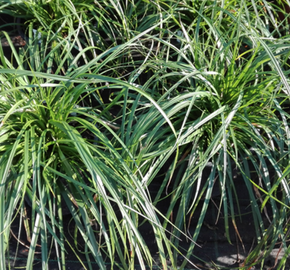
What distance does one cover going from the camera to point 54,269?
120cm

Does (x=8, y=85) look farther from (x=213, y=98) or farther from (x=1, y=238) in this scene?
(x=213, y=98)

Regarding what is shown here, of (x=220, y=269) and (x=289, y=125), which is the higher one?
(x=289, y=125)

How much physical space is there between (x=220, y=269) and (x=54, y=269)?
0.53 metres

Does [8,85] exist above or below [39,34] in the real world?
below

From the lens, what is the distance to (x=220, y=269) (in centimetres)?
118

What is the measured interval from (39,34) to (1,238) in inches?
Answer: 29.5

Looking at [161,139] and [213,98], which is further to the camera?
[161,139]

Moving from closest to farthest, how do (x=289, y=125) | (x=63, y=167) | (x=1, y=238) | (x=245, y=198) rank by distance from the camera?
(x=1, y=238)
(x=63, y=167)
(x=289, y=125)
(x=245, y=198)

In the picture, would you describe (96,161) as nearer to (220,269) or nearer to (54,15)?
(220,269)

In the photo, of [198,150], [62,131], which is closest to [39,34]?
[62,131]

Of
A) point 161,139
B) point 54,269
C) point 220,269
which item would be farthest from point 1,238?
point 220,269

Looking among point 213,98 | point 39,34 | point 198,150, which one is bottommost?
point 198,150

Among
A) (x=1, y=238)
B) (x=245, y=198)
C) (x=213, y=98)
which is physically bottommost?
(x=245, y=198)

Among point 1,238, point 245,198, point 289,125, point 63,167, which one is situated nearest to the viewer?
point 1,238
